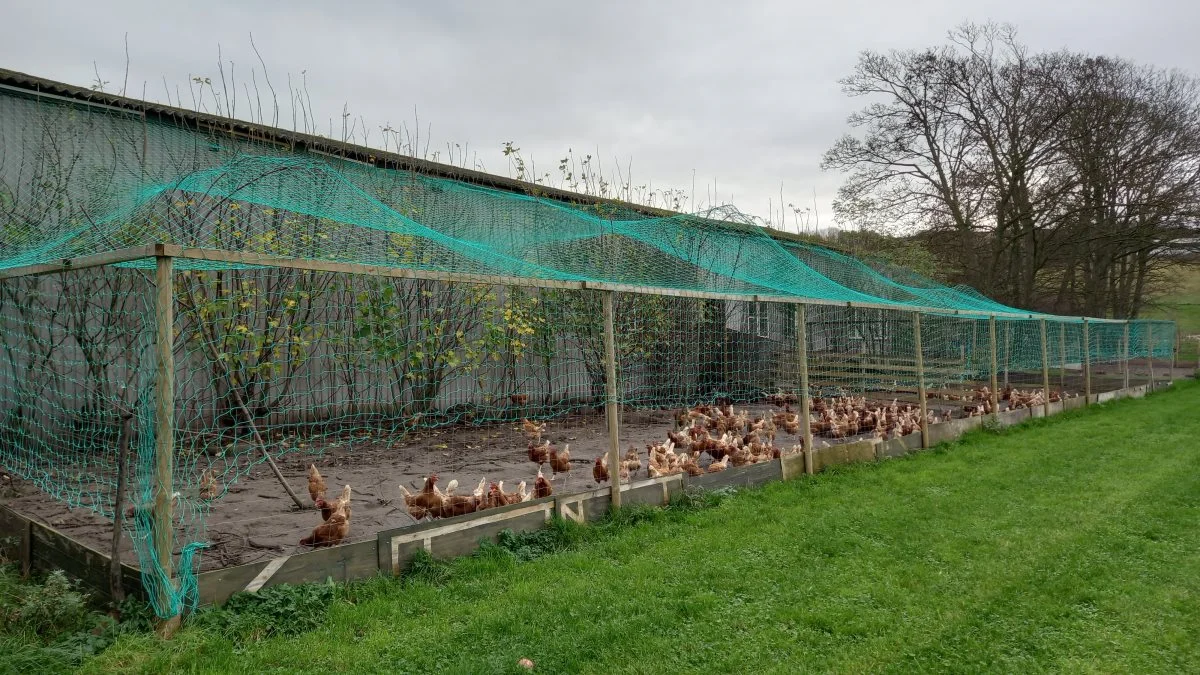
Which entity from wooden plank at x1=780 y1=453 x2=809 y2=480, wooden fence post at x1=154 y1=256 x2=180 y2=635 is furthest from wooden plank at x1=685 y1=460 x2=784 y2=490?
wooden fence post at x1=154 y1=256 x2=180 y2=635

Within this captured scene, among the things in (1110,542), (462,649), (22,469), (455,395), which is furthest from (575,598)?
(455,395)

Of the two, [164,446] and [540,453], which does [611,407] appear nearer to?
[540,453]

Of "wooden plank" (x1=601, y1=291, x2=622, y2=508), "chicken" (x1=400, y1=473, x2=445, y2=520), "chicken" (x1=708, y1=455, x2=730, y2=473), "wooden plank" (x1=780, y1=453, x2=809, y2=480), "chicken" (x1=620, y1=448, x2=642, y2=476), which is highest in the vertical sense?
"wooden plank" (x1=601, y1=291, x2=622, y2=508)

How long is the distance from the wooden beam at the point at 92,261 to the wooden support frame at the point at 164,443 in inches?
2.6

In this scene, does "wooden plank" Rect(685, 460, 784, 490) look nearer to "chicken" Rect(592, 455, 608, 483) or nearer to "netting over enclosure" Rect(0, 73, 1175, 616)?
"chicken" Rect(592, 455, 608, 483)

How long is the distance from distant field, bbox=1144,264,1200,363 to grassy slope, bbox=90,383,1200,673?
21369 mm

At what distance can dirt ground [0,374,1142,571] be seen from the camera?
14.2 ft

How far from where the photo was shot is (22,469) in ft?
18.8

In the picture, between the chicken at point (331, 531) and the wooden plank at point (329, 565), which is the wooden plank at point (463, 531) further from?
the chicken at point (331, 531)

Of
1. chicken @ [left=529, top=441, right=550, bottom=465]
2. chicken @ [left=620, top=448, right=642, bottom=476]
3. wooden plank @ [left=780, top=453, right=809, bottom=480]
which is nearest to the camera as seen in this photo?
chicken @ [left=620, top=448, right=642, bottom=476]

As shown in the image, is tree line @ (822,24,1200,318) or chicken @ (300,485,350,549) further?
tree line @ (822,24,1200,318)

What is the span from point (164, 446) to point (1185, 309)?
44638 millimetres

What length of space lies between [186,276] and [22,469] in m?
2.16

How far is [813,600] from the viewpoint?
3.53 m
